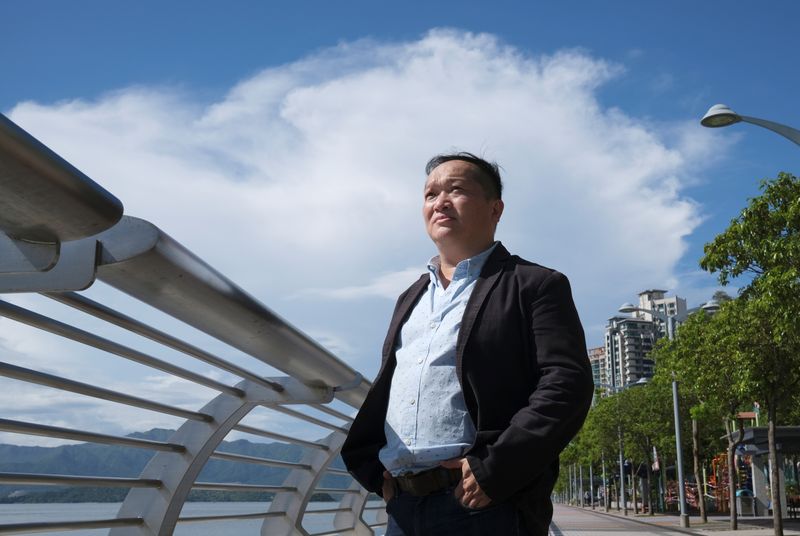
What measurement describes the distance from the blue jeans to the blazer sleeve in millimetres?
80

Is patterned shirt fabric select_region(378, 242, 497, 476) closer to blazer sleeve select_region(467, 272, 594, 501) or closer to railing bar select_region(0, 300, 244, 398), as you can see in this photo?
blazer sleeve select_region(467, 272, 594, 501)

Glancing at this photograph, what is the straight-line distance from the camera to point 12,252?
193 cm

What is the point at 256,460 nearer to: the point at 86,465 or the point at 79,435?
the point at 86,465

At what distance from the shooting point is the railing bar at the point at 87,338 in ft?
7.39

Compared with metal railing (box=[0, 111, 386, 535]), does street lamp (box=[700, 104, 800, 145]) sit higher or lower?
higher

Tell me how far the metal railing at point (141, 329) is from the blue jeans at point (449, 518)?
0.76 meters

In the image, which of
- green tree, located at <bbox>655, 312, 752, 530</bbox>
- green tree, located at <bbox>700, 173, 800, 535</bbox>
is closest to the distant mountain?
green tree, located at <bbox>700, 173, 800, 535</bbox>

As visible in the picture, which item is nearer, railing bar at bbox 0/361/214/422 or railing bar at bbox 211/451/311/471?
railing bar at bbox 0/361/214/422

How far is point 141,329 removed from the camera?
261 centimetres

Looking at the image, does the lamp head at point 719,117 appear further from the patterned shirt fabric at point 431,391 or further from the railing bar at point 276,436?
the patterned shirt fabric at point 431,391

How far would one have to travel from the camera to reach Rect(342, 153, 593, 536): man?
226cm

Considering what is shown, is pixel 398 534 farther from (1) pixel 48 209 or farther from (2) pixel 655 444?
(2) pixel 655 444

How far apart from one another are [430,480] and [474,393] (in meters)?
0.25

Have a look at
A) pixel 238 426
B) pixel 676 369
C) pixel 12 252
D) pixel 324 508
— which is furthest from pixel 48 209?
pixel 676 369
